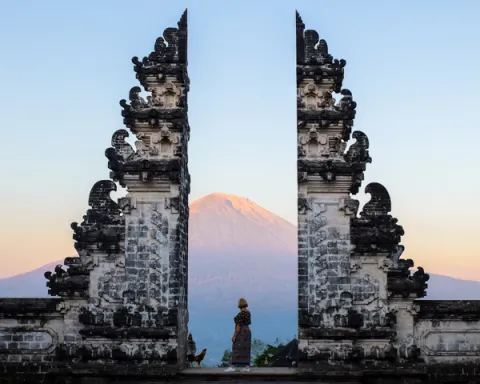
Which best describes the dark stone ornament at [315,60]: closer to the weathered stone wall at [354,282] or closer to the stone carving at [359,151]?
the weathered stone wall at [354,282]

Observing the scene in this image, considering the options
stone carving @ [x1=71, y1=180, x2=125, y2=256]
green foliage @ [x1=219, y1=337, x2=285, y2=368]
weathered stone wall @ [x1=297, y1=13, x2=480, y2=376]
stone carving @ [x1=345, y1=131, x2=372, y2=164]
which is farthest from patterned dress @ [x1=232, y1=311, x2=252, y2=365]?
green foliage @ [x1=219, y1=337, x2=285, y2=368]

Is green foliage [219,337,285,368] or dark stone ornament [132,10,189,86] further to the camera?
green foliage [219,337,285,368]

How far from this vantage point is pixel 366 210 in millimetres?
16469

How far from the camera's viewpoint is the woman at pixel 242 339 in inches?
641

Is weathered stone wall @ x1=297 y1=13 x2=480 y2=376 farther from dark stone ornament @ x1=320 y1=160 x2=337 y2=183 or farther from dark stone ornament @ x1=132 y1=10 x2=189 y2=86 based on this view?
dark stone ornament @ x1=132 y1=10 x2=189 y2=86

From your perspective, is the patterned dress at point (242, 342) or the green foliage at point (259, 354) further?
the green foliage at point (259, 354)

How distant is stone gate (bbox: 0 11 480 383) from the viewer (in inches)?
631

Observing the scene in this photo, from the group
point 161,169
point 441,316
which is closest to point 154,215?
Answer: point 161,169

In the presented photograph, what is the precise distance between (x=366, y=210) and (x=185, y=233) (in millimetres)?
4133

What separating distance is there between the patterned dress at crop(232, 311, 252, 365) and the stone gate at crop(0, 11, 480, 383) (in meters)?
0.85

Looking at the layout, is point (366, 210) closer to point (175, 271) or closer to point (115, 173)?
point (175, 271)

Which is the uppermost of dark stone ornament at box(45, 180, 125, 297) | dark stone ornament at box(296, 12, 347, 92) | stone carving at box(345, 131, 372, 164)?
dark stone ornament at box(296, 12, 347, 92)

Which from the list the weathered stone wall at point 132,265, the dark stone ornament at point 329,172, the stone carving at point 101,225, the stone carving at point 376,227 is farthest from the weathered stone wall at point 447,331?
the stone carving at point 101,225

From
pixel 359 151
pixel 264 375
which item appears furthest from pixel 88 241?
pixel 359 151
